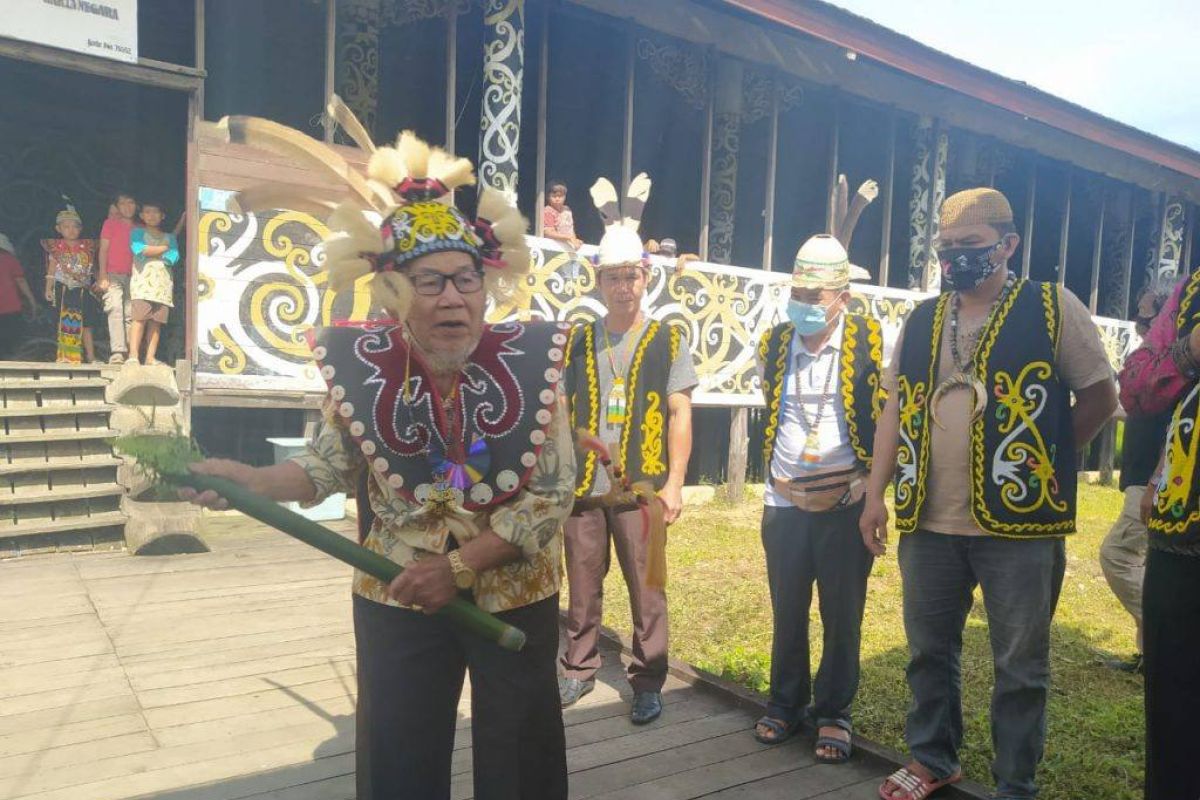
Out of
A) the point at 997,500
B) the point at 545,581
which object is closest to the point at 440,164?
the point at 545,581

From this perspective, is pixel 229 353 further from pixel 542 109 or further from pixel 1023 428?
pixel 1023 428

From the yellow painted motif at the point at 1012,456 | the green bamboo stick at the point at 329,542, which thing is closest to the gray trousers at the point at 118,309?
the green bamboo stick at the point at 329,542

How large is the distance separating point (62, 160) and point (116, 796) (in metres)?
9.77

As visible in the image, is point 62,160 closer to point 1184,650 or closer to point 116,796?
point 116,796

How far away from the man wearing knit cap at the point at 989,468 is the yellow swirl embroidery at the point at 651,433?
94cm

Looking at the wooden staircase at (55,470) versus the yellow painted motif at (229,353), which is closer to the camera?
the wooden staircase at (55,470)

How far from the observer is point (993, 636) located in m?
2.80

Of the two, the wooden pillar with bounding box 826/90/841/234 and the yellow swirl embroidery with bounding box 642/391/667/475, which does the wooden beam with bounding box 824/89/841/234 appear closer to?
the wooden pillar with bounding box 826/90/841/234

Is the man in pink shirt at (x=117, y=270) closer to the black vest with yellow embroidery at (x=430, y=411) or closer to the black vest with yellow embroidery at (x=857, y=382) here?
the black vest with yellow embroidery at (x=857, y=382)

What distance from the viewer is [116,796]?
2760 mm

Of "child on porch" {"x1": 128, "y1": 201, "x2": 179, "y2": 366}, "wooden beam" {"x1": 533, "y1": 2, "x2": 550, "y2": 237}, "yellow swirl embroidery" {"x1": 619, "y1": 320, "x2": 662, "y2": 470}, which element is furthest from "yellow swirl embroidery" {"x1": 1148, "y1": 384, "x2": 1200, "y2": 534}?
"child on porch" {"x1": 128, "y1": 201, "x2": 179, "y2": 366}

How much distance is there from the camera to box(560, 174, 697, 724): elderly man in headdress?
11.7 ft

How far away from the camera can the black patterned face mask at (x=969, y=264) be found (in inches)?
109

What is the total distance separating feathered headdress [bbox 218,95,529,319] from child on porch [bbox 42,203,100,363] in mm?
7992
